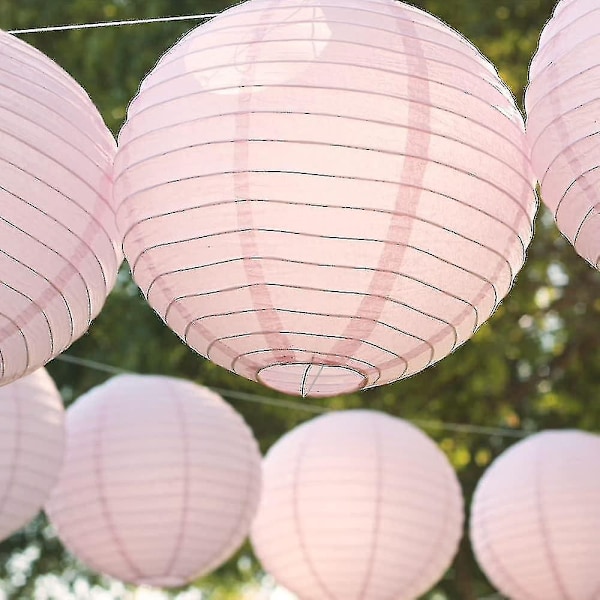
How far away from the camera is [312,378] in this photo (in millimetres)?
1525

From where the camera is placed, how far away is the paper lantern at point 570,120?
138 cm

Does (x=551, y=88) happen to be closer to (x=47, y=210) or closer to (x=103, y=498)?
(x=47, y=210)

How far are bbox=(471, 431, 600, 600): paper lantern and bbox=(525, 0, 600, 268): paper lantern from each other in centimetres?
144

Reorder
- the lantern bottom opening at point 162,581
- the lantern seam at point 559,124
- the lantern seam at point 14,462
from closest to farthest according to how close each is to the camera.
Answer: the lantern seam at point 559,124 < the lantern seam at point 14,462 < the lantern bottom opening at point 162,581

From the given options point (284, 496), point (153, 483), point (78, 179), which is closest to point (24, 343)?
point (78, 179)

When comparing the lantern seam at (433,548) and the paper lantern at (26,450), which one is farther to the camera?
the lantern seam at (433,548)

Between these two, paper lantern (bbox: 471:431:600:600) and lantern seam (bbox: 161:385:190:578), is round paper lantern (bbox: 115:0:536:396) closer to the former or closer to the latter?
lantern seam (bbox: 161:385:190:578)

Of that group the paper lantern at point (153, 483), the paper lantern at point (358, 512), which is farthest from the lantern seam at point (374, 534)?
the paper lantern at point (153, 483)

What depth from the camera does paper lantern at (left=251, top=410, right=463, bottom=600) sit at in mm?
2705

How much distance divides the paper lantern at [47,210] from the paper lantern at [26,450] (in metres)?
0.86

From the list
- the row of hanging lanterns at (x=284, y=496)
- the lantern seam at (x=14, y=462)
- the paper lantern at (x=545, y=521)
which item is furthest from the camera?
the paper lantern at (x=545, y=521)

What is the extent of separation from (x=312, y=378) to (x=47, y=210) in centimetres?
39

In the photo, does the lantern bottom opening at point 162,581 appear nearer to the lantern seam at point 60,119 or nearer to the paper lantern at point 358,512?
the paper lantern at point 358,512

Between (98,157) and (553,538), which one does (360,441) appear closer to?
(553,538)
